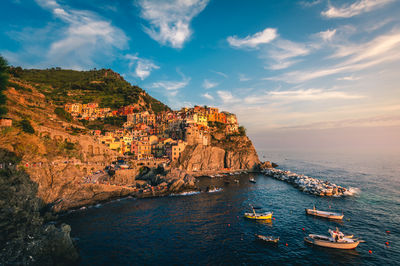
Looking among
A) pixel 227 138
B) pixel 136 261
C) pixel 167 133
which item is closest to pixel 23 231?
pixel 136 261

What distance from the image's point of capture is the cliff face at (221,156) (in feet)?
278

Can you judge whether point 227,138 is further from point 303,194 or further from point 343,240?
point 343,240

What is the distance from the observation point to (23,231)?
2123cm

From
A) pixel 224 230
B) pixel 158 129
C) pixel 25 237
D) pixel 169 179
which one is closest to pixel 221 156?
pixel 169 179

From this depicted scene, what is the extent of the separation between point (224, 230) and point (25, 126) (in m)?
56.9

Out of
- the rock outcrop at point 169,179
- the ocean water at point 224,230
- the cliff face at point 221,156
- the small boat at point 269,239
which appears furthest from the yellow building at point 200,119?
the small boat at point 269,239

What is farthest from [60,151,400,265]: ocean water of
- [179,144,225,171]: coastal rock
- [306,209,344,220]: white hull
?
[179,144,225,171]: coastal rock

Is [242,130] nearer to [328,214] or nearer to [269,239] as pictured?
[328,214]

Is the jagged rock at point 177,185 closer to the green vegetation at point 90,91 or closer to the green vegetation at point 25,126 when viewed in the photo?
the green vegetation at point 25,126

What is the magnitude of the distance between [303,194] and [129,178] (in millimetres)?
58903

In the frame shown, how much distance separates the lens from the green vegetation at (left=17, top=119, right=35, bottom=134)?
45.4 metres

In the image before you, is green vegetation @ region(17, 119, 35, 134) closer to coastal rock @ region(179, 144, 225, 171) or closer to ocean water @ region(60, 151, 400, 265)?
ocean water @ region(60, 151, 400, 265)

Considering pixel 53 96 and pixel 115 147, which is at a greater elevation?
pixel 53 96

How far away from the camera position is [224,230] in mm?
33000
